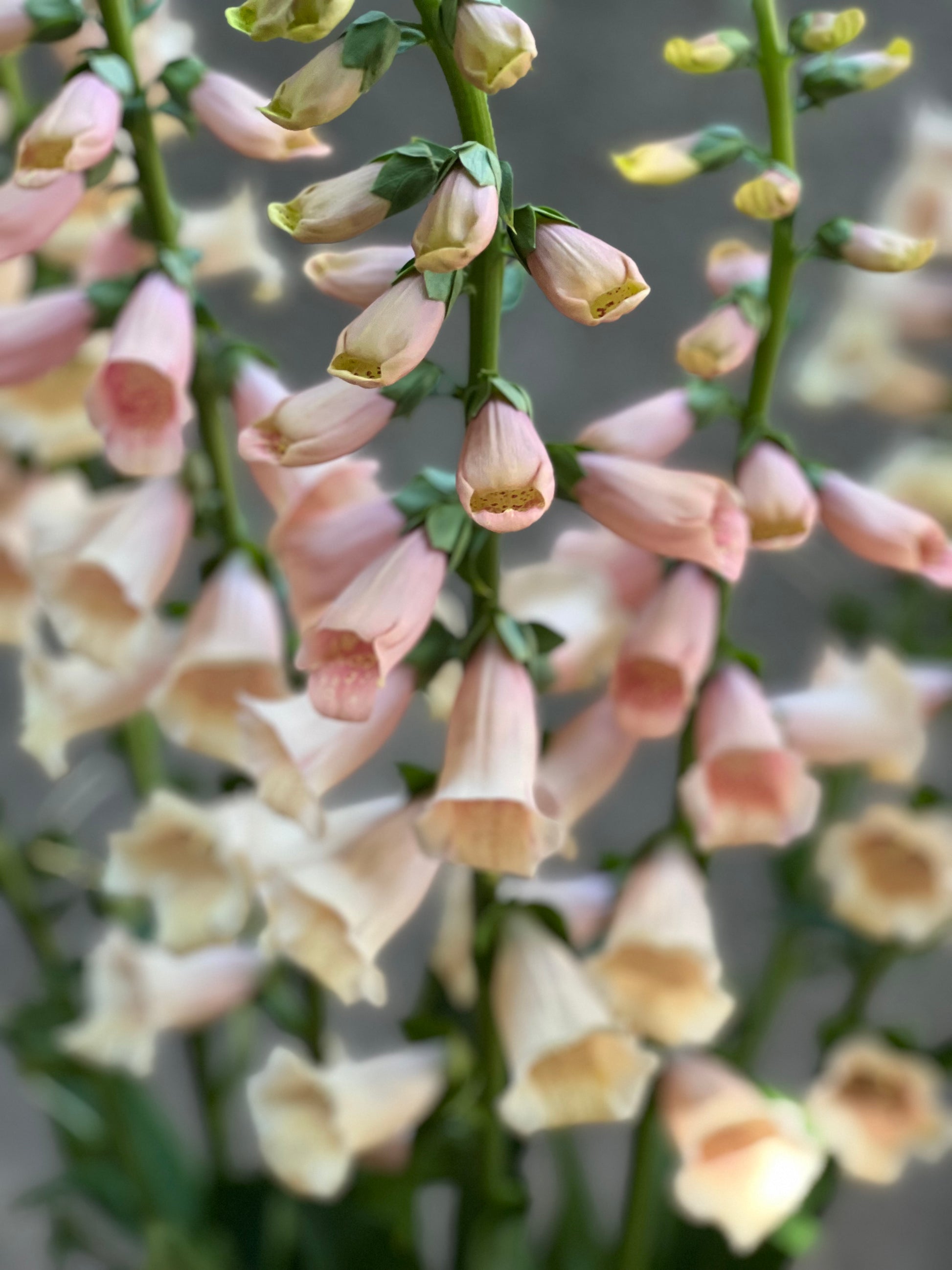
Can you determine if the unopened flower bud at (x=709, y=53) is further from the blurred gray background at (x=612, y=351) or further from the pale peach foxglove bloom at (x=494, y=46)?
the blurred gray background at (x=612, y=351)

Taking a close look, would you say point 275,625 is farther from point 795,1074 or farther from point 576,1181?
point 795,1074

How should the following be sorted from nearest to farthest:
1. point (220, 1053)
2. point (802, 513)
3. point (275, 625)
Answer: point (802, 513)
point (275, 625)
point (220, 1053)

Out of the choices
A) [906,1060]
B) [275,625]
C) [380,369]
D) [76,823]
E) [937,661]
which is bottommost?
[76,823]

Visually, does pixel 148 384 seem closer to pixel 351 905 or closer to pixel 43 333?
pixel 43 333

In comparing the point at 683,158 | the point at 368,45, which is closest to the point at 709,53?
the point at 683,158

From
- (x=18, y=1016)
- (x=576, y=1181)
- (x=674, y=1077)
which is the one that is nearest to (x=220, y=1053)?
(x=18, y=1016)

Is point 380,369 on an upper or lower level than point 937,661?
upper

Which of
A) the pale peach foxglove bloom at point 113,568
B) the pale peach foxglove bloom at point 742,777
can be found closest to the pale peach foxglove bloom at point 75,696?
the pale peach foxglove bloom at point 113,568
